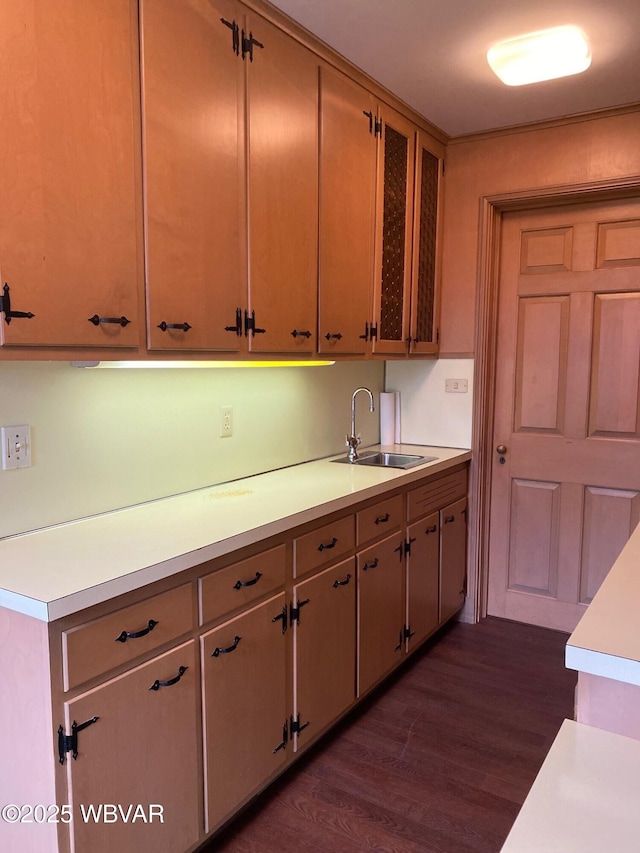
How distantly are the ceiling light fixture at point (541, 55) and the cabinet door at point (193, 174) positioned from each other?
993mm

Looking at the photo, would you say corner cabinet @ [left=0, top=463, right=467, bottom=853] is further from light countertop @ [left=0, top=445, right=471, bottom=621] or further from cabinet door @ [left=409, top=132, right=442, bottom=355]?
cabinet door @ [left=409, top=132, right=442, bottom=355]

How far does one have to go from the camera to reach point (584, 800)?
34.3 inches

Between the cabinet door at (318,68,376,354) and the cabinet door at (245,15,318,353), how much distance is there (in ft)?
0.21

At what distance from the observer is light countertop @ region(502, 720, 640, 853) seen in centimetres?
80

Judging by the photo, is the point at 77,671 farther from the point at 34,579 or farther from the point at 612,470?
the point at 612,470

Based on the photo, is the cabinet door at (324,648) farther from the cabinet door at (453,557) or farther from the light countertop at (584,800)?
the light countertop at (584,800)

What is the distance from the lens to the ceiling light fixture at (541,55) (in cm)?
219

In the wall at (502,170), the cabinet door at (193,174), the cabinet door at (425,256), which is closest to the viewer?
the cabinet door at (193,174)

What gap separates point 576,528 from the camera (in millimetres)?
3246

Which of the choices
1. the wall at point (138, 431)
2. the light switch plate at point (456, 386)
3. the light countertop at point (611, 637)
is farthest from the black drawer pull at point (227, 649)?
the light switch plate at point (456, 386)

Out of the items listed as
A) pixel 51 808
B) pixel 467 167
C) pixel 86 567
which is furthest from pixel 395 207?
pixel 51 808

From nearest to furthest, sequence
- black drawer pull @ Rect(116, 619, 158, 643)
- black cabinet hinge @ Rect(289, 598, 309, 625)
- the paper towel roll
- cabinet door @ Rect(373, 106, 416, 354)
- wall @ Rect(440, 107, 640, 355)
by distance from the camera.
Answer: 1. black drawer pull @ Rect(116, 619, 158, 643)
2. black cabinet hinge @ Rect(289, 598, 309, 625)
3. cabinet door @ Rect(373, 106, 416, 354)
4. wall @ Rect(440, 107, 640, 355)
5. the paper towel roll

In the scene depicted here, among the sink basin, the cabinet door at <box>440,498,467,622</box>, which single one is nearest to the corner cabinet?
the sink basin

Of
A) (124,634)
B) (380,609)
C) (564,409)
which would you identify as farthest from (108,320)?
(564,409)
